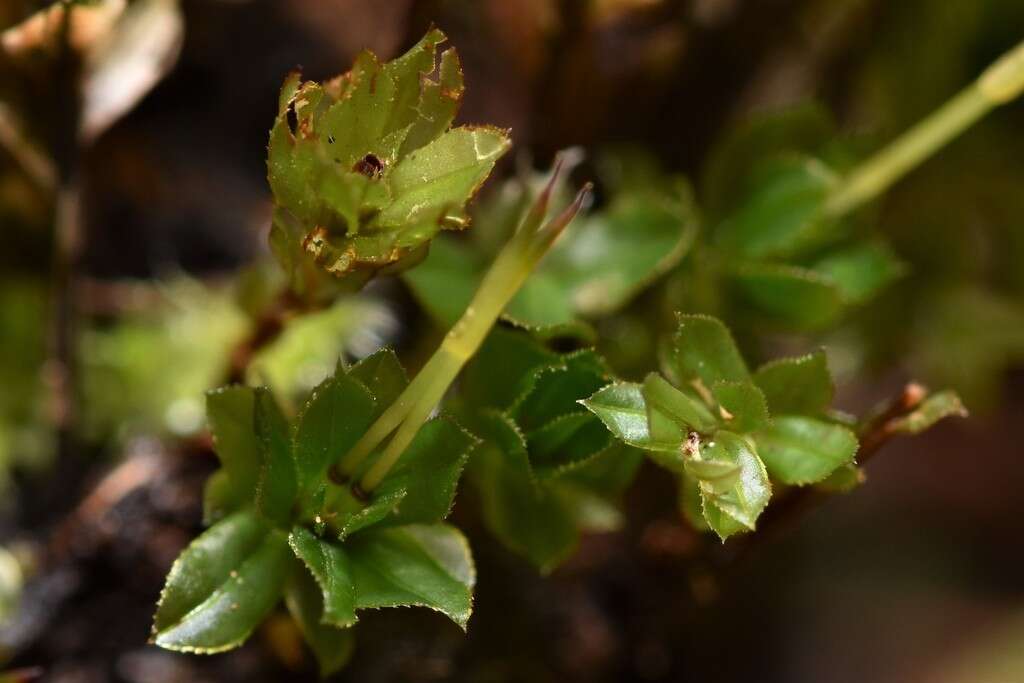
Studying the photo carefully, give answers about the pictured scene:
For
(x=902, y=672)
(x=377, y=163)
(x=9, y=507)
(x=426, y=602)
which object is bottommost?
(x=902, y=672)

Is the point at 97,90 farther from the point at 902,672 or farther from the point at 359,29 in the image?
the point at 902,672

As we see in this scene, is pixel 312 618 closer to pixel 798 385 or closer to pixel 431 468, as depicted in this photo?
pixel 431 468

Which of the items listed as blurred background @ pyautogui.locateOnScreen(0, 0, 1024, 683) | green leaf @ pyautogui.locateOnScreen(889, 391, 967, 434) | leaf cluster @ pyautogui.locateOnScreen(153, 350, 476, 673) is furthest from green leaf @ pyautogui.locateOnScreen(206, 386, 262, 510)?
green leaf @ pyautogui.locateOnScreen(889, 391, 967, 434)

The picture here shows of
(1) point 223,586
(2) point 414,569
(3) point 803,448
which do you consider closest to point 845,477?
(3) point 803,448

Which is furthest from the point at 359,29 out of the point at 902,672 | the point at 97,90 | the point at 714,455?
the point at 902,672

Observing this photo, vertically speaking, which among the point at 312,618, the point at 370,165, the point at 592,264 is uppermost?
the point at 370,165

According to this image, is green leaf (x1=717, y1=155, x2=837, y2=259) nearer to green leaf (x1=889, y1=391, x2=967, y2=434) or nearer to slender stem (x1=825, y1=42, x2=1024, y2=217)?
slender stem (x1=825, y1=42, x2=1024, y2=217)
